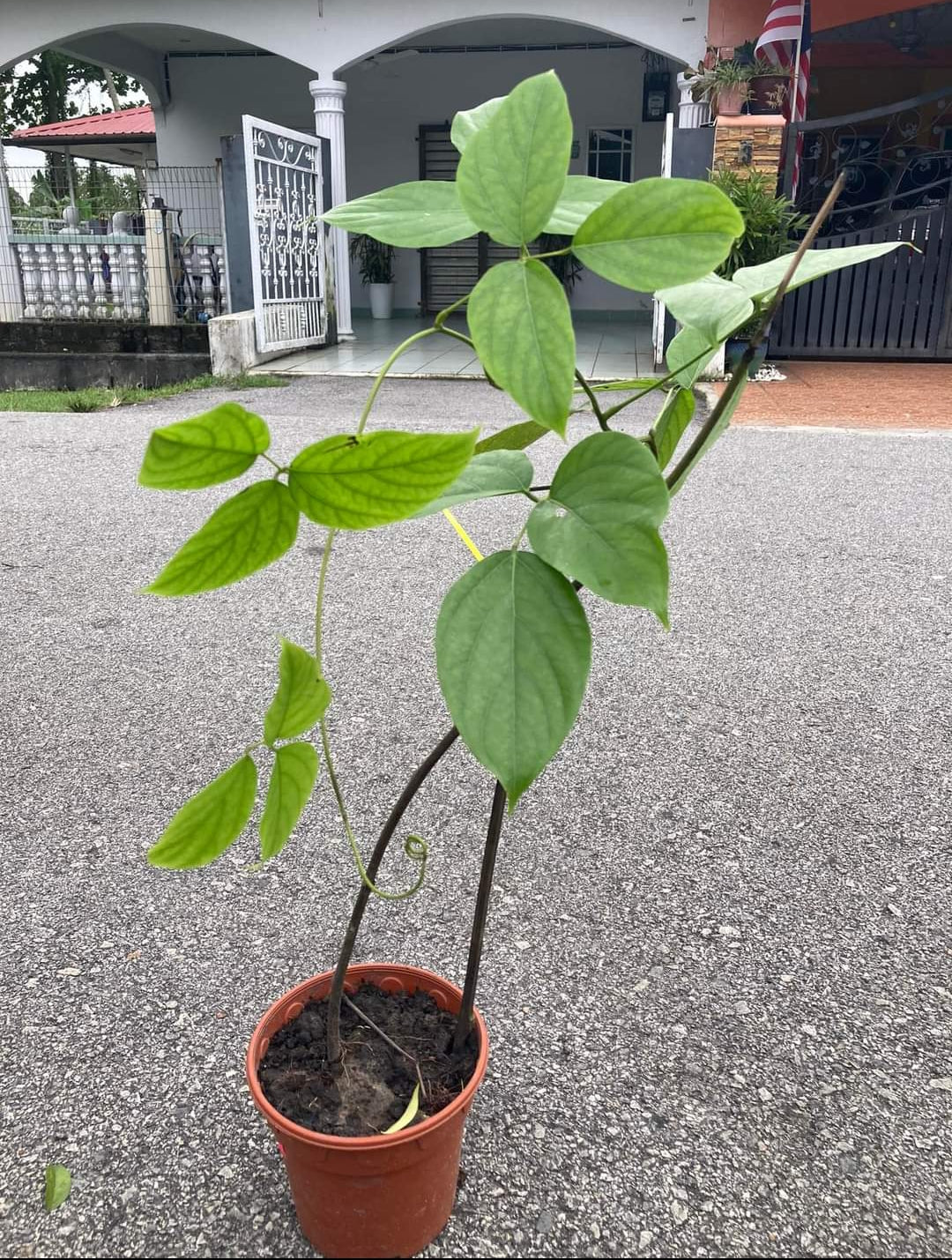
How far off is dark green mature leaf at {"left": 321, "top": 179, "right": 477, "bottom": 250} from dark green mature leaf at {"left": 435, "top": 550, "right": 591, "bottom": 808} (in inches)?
10.0

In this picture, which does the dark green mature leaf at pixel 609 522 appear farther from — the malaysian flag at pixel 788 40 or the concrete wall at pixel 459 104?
the concrete wall at pixel 459 104

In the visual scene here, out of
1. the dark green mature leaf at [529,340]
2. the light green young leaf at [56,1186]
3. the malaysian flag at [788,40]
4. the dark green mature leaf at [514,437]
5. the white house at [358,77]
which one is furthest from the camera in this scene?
the white house at [358,77]

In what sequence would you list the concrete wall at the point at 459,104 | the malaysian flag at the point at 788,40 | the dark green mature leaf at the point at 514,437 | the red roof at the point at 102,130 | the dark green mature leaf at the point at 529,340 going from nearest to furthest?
the dark green mature leaf at the point at 529,340, the dark green mature leaf at the point at 514,437, the malaysian flag at the point at 788,40, the concrete wall at the point at 459,104, the red roof at the point at 102,130

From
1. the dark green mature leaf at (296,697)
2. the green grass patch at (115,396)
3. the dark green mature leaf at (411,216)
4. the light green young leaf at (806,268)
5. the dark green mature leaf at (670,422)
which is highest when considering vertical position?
the dark green mature leaf at (411,216)

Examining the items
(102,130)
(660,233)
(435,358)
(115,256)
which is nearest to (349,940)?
(660,233)

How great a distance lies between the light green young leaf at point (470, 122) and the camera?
78cm

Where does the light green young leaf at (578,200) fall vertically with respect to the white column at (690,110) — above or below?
below

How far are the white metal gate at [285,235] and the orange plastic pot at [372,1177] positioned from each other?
8446mm

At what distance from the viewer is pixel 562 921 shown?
196cm

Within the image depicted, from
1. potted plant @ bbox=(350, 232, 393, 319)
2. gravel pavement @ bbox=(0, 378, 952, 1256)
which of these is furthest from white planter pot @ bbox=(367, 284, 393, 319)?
gravel pavement @ bbox=(0, 378, 952, 1256)

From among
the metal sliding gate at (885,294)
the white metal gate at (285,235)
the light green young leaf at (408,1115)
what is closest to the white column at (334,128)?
the white metal gate at (285,235)

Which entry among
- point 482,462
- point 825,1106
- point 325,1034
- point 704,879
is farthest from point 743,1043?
point 482,462

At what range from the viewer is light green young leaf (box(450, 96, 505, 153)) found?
782 mm

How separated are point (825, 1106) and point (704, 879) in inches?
23.6
